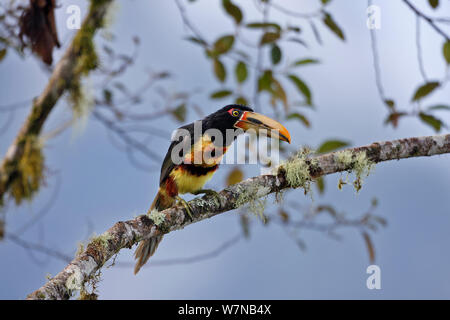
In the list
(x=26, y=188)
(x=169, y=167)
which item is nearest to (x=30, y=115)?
(x=26, y=188)

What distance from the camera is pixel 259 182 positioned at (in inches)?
113

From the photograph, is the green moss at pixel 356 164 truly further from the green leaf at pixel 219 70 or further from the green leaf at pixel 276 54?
the green leaf at pixel 219 70

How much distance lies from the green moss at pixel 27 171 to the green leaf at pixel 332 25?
2.39 metres

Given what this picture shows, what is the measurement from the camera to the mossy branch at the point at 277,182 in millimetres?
2430

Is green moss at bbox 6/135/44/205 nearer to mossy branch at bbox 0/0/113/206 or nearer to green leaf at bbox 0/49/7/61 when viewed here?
mossy branch at bbox 0/0/113/206

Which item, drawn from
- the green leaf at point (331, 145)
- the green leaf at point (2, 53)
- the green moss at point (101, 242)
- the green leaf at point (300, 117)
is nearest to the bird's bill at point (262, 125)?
the green leaf at point (331, 145)

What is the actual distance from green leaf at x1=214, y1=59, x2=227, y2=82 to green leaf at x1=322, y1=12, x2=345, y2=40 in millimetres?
803

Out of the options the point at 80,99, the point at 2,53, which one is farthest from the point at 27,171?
the point at 2,53

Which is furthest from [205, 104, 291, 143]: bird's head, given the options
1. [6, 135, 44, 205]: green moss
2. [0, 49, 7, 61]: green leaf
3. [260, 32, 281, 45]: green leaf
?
[0, 49, 7, 61]: green leaf

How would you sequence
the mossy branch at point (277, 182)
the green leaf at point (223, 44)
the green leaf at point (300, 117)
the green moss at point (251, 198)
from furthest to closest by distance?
the green leaf at point (300, 117) < the green leaf at point (223, 44) < the green moss at point (251, 198) < the mossy branch at point (277, 182)

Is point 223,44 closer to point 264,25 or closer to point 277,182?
point 264,25

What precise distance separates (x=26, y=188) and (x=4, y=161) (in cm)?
28

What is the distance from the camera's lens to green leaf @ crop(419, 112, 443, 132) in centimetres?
323
